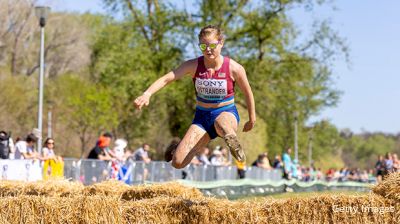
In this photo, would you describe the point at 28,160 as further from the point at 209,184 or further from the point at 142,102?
the point at 142,102

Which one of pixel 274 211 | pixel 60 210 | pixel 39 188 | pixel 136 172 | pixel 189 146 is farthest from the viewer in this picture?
pixel 136 172

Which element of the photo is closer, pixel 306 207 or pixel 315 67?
pixel 306 207

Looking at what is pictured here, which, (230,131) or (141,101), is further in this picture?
(230,131)

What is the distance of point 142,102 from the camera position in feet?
33.7

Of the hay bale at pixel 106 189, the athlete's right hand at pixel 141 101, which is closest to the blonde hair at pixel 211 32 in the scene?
the athlete's right hand at pixel 141 101

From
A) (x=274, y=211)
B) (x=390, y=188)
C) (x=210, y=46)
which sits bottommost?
(x=274, y=211)

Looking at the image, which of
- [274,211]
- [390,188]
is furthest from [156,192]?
[390,188]

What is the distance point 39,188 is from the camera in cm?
1445

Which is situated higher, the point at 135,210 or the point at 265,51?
the point at 265,51

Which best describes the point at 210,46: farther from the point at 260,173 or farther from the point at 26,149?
the point at 260,173

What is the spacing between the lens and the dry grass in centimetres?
1042

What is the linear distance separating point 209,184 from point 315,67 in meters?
22.5

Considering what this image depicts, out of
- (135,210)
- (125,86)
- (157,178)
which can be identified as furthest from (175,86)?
(135,210)

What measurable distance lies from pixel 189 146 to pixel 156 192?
2614mm
